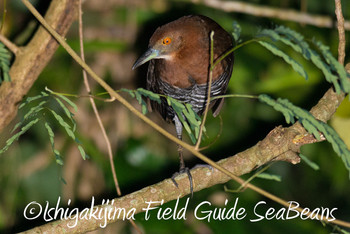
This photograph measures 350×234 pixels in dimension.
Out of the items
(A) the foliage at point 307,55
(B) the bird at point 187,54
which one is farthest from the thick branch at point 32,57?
(A) the foliage at point 307,55

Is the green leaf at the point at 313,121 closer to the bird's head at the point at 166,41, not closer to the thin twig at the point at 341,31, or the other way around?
the thin twig at the point at 341,31

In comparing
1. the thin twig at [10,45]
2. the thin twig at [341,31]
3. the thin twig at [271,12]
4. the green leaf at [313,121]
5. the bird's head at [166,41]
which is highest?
the thin twig at [271,12]

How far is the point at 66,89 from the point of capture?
3.68 m

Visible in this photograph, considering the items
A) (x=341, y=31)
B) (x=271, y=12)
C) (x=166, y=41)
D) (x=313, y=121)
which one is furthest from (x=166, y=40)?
(x=271, y=12)

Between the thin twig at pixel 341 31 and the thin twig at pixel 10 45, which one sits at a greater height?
the thin twig at pixel 10 45

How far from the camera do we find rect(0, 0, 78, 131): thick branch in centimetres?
229

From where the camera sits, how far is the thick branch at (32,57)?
229cm

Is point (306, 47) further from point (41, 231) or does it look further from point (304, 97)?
point (304, 97)

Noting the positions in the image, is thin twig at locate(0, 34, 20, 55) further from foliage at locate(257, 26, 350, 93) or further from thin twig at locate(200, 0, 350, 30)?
thin twig at locate(200, 0, 350, 30)

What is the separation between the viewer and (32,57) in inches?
90.9

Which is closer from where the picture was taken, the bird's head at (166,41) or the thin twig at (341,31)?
the thin twig at (341,31)

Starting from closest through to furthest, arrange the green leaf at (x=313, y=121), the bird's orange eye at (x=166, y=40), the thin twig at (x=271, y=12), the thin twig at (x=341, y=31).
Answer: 1. the green leaf at (x=313, y=121)
2. the thin twig at (x=341, y=31)
3. the bird's orange eye at (x=166, y=40)
4. the thin twig at (x=271, y=12)

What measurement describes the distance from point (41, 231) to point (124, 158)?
4.90 ft

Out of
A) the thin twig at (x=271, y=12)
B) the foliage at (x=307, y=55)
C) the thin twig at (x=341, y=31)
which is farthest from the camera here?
the thin twig at (x=271, y=12)
